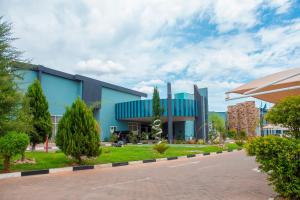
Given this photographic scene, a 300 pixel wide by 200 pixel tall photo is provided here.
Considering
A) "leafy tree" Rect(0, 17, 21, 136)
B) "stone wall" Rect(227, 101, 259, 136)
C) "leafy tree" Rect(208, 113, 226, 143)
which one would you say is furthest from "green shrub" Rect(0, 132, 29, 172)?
"stone wall" Rect(227, 101, 259, 136)

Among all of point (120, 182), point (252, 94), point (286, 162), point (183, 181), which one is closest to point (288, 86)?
point (252, 94)

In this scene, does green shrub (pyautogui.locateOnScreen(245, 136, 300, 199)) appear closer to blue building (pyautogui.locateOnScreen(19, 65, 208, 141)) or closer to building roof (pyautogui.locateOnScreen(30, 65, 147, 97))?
building roof (pyautogui.locateOnScreen(30, 65, 147, 97))

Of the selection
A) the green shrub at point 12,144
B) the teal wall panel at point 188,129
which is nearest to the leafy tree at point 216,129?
the teal wall panel at point 188,129

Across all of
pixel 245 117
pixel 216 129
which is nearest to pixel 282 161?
pixel 216 129

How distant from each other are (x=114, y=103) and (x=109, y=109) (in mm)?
1419

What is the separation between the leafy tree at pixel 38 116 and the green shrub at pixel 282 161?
44.5 ft

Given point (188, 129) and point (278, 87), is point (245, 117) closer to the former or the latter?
point (188, 129)

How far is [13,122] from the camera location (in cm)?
1201

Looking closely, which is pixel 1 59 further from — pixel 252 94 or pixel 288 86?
pixel 288 86

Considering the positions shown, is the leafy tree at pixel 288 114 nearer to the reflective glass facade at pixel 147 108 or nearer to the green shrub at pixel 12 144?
the green shrub at pixel 12 144

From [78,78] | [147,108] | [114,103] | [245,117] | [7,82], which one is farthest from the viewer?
[245,117]

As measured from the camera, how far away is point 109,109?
46656 millimetres

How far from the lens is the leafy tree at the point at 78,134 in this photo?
44.2ft

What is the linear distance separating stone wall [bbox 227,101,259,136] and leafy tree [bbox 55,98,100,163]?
56.0m
